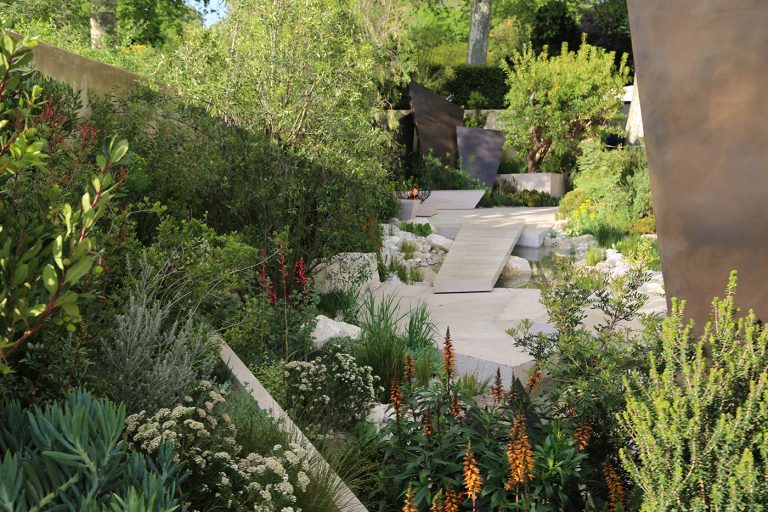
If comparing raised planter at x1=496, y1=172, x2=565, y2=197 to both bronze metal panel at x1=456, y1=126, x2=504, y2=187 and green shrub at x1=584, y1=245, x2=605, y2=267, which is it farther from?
green shrub at x1=584, y1=245, x2=605, y2=267

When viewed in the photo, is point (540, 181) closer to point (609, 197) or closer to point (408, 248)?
point (609, 197)

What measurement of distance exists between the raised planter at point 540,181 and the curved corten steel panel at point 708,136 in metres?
14.4

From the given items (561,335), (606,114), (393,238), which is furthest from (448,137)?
(561,335)

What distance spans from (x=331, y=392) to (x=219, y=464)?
1555 mm

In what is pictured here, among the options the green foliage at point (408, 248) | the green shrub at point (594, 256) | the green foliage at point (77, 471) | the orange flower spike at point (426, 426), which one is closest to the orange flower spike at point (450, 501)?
the orange flower spike at point (426, 426)

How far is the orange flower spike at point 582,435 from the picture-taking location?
309cm

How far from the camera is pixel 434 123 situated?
16938 mm

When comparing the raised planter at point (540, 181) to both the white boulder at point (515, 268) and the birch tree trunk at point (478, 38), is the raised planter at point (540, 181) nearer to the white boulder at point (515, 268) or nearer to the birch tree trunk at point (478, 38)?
the birch tree trunk at point (478, 38)

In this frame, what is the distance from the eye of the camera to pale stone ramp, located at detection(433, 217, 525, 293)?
28.8 feet

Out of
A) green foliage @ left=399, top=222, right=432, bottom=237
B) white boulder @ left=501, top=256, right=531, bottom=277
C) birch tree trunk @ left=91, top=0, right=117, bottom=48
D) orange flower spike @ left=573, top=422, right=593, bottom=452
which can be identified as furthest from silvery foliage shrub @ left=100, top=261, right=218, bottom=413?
birch tree trunk @ left=91, top=0, right=117, bottom=48

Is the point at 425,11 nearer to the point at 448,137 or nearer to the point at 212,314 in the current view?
the point at 448,137

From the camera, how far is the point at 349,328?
5672mm

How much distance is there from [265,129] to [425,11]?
28.9 m

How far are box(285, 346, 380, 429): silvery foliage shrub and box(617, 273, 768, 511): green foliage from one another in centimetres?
186
